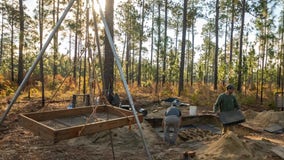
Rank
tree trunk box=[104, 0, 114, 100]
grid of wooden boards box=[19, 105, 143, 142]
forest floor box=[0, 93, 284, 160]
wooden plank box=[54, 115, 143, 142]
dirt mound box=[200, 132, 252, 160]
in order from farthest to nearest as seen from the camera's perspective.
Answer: tree trunk box=[104, 0, 114, 100], forest floor box=[0, 93, 284, 160], dirt mound box=[200, 132, 252, 160], grid of wooden boards box=[19, 105, 143, 142], wooden plank box=[54, 115, 143, 142]

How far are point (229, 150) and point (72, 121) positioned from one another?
4.29 metres

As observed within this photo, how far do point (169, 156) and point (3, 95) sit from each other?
14795mm

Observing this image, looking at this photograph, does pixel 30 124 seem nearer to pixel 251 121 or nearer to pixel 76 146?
pixel 76 146

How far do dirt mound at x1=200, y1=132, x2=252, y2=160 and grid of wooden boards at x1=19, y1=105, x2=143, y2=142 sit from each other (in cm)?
304

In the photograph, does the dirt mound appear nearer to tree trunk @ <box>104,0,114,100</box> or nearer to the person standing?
the person standing

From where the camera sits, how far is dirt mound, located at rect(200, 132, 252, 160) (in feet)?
22.3

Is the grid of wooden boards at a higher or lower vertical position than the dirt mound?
higher

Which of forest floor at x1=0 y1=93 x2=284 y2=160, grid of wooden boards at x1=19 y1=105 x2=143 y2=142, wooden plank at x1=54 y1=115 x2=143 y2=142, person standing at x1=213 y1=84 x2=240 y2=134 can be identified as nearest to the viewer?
wooden plank at x1=54 y1=115 x2=143 y2=142

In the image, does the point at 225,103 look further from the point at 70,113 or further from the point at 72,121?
the point at 72,121

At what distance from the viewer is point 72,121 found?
539 cm

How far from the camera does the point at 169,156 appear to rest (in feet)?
24.2

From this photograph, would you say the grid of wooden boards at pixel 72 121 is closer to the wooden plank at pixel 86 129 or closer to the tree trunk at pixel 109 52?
the wooden plank at pixel 86 129

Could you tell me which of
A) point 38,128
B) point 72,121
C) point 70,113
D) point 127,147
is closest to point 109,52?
point 127,147

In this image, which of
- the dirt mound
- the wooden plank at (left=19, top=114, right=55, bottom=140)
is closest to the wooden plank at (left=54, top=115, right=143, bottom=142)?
the wooden plank at (left=19, top=114, right=55, bottom=140)
